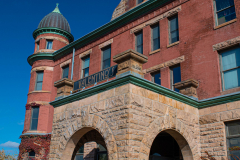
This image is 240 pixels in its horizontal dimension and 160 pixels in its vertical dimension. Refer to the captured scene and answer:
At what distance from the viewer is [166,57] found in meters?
16.5

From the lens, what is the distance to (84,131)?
441 inches

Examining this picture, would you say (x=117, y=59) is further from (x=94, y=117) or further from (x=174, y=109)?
(x=174, y=109)

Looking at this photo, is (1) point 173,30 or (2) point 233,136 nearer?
(2) point 233,136

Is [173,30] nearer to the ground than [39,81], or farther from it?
farther from it

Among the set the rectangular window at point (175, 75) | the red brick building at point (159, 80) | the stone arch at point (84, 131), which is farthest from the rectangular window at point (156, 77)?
the stone arch at point (84, 131)

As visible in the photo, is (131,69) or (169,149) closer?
(131,69)

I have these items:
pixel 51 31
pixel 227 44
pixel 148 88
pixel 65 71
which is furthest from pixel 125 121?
pixel 51 31

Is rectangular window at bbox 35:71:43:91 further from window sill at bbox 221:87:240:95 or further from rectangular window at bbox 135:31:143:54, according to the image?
window sill at bbox 221:87:240:95

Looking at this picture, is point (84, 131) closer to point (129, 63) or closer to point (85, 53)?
point (129, 63)

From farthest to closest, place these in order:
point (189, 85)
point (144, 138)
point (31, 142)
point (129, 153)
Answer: point (31, 142) → point (189, 85) → point (144, 138) → point (129, 153)

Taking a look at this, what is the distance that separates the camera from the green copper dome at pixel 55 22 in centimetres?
2806

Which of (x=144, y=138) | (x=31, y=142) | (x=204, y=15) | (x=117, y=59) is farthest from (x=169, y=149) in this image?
(x=31, y=142)

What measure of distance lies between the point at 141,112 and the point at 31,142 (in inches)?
673

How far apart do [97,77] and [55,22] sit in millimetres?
18513
